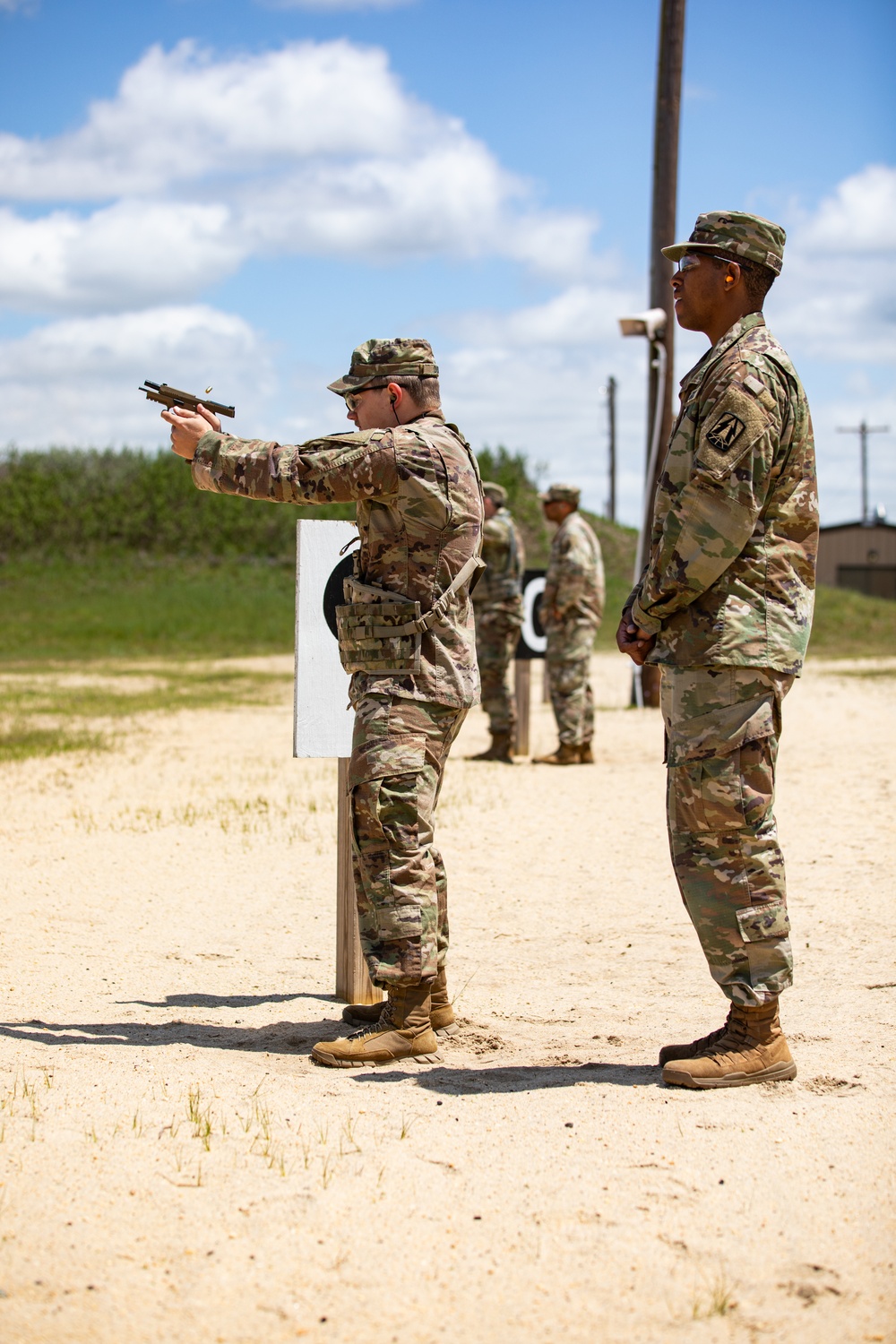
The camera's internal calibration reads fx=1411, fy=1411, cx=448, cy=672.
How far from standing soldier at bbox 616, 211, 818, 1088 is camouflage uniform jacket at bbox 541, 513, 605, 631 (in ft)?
24.6

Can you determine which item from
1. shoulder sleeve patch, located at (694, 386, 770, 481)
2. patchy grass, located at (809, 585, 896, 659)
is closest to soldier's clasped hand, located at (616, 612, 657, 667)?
shoulder sleeve patch, located at (694, 386, 770, 481)

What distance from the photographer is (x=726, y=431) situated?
12.0ft

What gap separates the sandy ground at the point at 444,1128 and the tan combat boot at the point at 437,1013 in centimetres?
11

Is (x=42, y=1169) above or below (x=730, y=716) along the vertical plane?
below

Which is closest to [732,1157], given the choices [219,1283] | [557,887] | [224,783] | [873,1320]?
[873,1320]

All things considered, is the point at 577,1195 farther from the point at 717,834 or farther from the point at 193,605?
the point at 193,605

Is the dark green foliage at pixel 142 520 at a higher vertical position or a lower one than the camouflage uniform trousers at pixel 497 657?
higher

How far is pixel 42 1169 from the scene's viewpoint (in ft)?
10.7

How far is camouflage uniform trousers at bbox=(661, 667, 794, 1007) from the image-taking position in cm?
372

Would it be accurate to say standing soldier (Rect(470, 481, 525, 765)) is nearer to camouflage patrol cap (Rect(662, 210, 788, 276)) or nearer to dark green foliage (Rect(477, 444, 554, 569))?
camouflage patrol cap (Rect(662, 210, 788, 276))

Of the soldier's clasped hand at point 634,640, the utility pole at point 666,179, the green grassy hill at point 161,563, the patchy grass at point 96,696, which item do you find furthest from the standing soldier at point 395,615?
the green grassy hill at point 161,563

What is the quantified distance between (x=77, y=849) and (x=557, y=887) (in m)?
2.70

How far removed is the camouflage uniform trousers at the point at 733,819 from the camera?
12.2 feet

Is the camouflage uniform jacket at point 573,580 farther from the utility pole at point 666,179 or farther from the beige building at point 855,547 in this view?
the beige building at point 855,547
